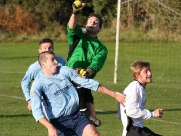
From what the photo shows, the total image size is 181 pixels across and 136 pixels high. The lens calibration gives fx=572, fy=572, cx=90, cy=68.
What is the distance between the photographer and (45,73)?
286 inches

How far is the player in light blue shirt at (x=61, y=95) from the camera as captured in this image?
23.4 ft

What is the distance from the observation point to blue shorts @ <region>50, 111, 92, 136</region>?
7.20m

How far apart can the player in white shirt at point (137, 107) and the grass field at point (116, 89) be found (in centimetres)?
350

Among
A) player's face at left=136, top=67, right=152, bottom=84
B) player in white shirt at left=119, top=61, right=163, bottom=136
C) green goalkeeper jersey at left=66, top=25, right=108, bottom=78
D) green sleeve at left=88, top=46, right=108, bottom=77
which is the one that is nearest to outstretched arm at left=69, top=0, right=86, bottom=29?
green goalkeeper jersey at left=66, top=25, right=108, bottom=78

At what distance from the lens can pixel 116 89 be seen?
18.4m

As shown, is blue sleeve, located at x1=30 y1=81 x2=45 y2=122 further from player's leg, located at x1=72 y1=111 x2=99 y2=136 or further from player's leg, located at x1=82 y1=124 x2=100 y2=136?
player's leg, located at x1=82 y1=124 x2=100 y2=136

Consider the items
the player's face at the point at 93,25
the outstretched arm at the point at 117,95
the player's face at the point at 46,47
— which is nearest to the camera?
the outstretched arm at the point at 117,95

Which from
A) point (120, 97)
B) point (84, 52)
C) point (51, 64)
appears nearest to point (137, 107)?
point (120, 97)

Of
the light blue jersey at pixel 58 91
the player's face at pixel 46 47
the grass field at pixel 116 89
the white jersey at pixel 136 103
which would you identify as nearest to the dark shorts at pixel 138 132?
the white jersey at pixel 136 103

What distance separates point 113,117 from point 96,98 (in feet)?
11.3

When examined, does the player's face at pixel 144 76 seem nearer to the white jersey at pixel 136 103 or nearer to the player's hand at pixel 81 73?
the white jersey at pixel 136 103

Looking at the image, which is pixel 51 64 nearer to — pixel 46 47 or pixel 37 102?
pixel 37 102

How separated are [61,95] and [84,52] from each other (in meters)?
1.26

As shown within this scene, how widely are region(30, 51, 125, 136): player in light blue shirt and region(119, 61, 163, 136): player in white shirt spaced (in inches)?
15.1
